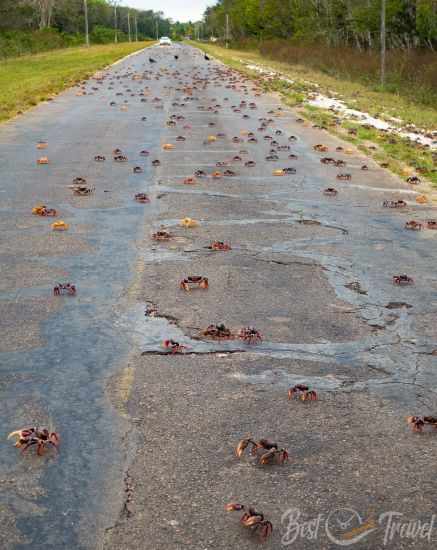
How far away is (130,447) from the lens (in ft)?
15.2

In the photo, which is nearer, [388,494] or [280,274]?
[388,494]

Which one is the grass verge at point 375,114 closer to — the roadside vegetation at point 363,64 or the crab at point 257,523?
the roadside vegetation at point 363,64

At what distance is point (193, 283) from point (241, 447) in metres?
3.15

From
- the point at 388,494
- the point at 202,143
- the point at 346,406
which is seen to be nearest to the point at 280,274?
the point at 346,406

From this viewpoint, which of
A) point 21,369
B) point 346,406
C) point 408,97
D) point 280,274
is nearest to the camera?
point 346,406

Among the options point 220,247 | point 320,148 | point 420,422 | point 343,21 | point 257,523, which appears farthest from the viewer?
point 343,21

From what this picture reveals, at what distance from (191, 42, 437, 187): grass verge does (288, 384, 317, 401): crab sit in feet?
30.9

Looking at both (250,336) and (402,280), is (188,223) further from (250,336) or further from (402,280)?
(250,336)

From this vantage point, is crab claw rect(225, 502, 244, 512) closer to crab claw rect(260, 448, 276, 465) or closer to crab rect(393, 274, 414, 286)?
crab claw rect(260, 448, 276, 465)

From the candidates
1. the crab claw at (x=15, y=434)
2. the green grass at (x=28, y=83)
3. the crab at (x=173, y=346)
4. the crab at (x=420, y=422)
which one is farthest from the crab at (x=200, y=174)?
the green grass at (x=28, y=83)

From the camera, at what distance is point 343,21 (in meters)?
60.7

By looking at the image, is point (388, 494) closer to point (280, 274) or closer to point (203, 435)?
point (203, 435)

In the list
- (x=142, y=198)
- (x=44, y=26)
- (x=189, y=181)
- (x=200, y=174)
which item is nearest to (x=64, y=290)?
(x=142, y=198)

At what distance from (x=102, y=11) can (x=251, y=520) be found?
178 m
